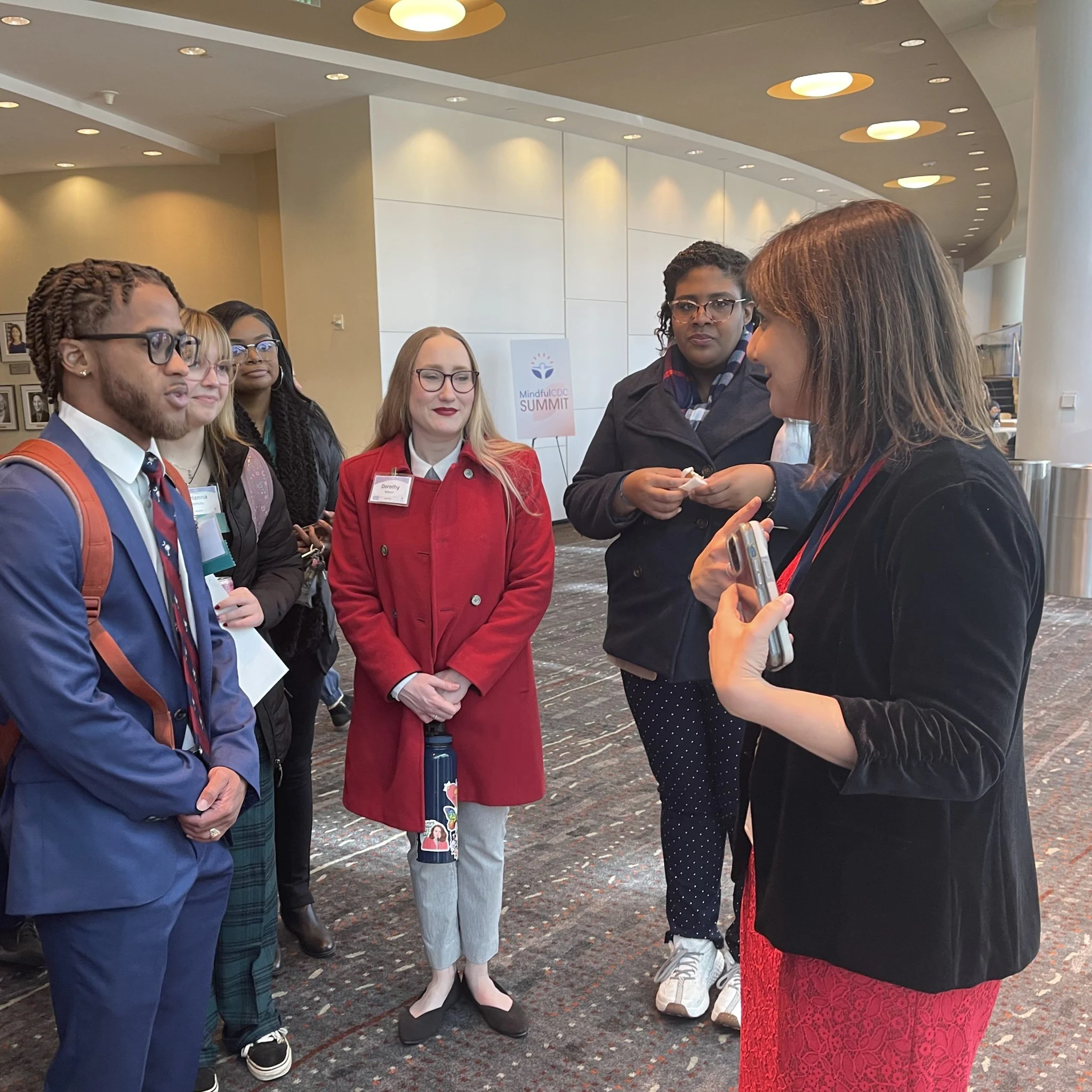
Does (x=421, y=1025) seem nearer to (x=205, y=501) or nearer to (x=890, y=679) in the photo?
(x=205, y=501)

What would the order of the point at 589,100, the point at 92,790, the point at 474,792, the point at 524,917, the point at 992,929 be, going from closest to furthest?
the point at 992,929
the point at 92,790
the point at 474,792
the point at 524,917
the point at 589,100

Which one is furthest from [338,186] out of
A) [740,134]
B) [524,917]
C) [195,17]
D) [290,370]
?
[524,917]

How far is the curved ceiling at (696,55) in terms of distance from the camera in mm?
6836

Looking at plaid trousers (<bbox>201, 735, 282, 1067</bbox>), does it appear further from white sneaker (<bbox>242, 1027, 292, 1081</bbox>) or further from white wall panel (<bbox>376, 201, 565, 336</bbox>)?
white wall panel (<bbox>376, 201, 565, 336</bbox>)

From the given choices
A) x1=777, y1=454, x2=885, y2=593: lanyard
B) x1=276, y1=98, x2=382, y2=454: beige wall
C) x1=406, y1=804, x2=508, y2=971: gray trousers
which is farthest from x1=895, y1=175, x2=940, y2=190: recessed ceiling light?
x1=777, y1=454, x2=885, y2=593: lanyard

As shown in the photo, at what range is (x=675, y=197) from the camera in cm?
1162

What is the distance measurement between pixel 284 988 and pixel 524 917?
675 mm

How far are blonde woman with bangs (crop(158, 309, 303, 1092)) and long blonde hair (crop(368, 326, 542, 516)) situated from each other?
327mm

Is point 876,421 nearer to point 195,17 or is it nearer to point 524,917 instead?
point 524,917

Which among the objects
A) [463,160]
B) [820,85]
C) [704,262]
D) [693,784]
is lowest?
[693,784]

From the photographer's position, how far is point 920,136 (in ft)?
37.6

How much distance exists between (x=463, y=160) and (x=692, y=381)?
7.58 metres

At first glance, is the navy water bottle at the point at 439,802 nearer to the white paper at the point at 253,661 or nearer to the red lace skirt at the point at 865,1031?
the white paper at the point at 253,661

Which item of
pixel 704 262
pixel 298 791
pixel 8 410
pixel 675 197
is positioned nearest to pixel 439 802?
pixel 298 791
